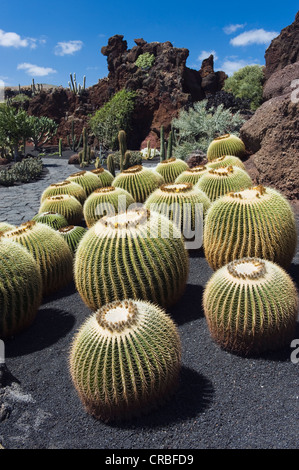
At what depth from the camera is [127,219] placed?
4.15 metres

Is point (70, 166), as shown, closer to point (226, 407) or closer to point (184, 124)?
point (184, 124)

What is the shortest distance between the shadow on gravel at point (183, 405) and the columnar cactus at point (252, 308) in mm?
463

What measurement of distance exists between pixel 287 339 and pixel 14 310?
2628 mm

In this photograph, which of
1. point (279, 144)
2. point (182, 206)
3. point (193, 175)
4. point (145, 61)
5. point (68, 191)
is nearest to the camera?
point (182, 206)

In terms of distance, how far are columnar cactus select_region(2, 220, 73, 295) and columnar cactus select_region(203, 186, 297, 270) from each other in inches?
74.8

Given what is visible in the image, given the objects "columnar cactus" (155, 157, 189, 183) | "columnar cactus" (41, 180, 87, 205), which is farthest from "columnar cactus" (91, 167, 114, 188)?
"columnar cactus" (155, 157, 189, 183)

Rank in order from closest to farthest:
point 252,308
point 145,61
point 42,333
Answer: point 252,308
point 42,333
point 145,61

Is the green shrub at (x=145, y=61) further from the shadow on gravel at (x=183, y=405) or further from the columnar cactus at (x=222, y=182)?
the shadow on gravel at (x=183, y=405)

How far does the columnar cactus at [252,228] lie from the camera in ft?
14.8

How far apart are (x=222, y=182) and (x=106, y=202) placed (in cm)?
206

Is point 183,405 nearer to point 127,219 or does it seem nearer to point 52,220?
point 127,219

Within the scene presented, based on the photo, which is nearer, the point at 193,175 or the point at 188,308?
the point at 188,308

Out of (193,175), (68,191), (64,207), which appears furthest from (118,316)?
(68,191)

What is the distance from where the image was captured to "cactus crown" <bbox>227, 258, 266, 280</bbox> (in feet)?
11.4
